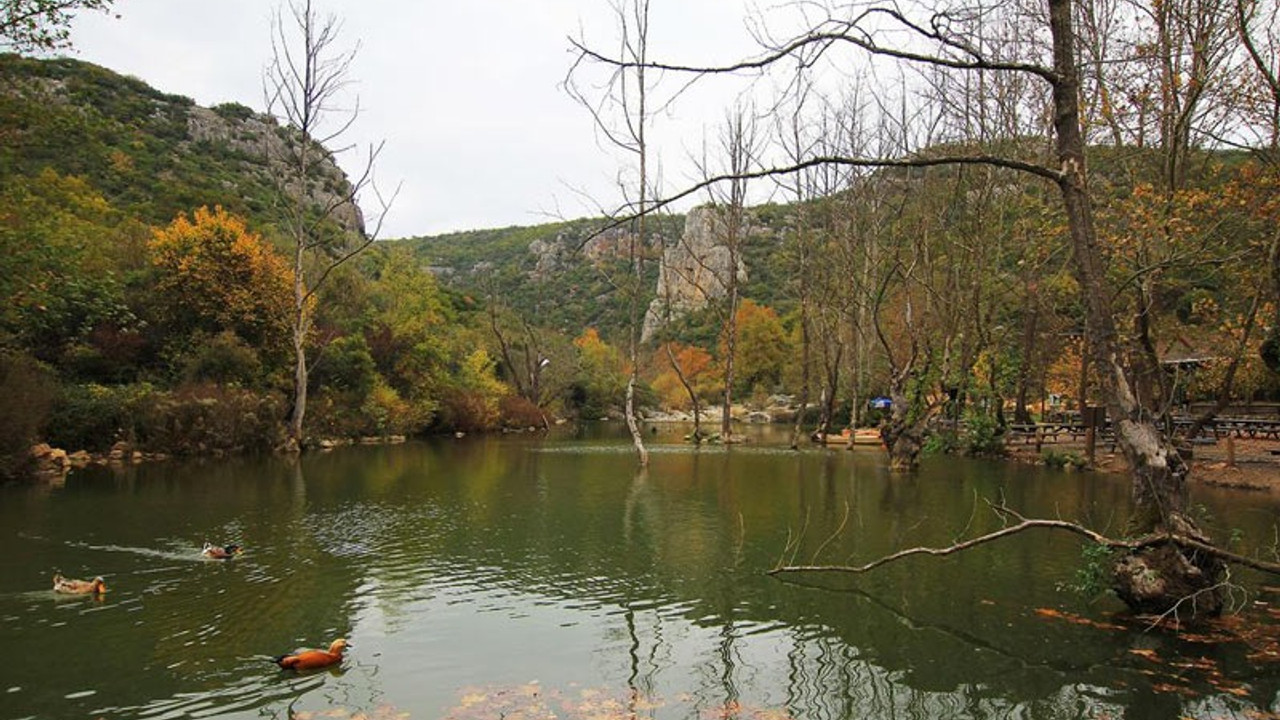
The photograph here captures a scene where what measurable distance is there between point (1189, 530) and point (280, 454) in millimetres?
26326

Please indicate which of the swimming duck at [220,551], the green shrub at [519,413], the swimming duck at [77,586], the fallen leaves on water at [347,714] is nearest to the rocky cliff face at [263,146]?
the green shrub at [519,413]

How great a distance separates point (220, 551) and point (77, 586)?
1954mm

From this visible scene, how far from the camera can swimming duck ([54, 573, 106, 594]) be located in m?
8.75

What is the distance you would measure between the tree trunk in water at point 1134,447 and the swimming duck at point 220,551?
1087 cm

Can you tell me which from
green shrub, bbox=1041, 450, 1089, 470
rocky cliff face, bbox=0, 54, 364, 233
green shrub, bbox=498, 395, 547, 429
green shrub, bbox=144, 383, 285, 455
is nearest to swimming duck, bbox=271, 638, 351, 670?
green shrub, bbox=144, 383, 285, 455

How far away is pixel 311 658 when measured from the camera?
21.9 feet

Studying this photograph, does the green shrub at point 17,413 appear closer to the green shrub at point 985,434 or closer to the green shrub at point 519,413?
the green shrub at point 519,413

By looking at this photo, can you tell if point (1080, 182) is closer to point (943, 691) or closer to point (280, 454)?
point (943, 691)

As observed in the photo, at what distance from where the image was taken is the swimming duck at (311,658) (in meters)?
6.60

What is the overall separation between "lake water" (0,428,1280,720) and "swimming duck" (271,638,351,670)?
3.9 inches

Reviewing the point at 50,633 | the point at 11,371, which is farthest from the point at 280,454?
the point at 50,633

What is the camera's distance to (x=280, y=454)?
26.9m

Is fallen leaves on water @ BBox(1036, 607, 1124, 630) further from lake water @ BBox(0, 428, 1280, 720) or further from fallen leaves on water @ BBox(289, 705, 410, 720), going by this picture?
fallen leaves on water @ BBox(289, 705, 410, 720)

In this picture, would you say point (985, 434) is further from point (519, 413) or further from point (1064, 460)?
point (519, 413)
